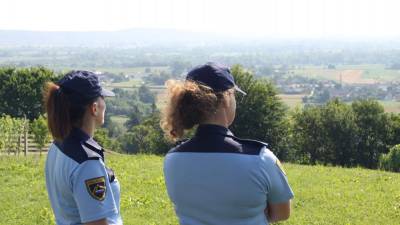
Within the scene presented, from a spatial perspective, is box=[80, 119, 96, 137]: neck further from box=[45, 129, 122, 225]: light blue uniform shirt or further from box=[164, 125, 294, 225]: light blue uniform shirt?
box=[164, 125, 294, 225]: light blue uniform shirt

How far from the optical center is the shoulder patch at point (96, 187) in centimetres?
289

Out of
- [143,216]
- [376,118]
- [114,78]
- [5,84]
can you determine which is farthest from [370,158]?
[114,78]

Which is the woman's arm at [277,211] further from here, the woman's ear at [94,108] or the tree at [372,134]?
the tree at [372,134]

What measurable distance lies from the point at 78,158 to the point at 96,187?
18 centimetres

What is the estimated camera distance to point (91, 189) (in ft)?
9.48

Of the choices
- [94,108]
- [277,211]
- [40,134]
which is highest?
[94,108]

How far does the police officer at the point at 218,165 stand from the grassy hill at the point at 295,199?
532 centimetres

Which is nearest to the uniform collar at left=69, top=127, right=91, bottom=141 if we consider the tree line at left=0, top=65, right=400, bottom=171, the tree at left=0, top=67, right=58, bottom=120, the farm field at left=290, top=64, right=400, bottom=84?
the tree line at left=0, top=65, right=400, bottom=171

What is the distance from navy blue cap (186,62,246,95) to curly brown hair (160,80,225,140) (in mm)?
31

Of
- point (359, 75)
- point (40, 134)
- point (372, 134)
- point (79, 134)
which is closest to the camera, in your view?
point (79, 134)

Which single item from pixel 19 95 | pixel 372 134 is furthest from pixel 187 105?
pixel 19 95

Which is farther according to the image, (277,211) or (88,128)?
(88,128)

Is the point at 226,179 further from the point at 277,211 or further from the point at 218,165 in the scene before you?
the point at 277,211

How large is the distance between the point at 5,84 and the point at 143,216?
3486 cm
